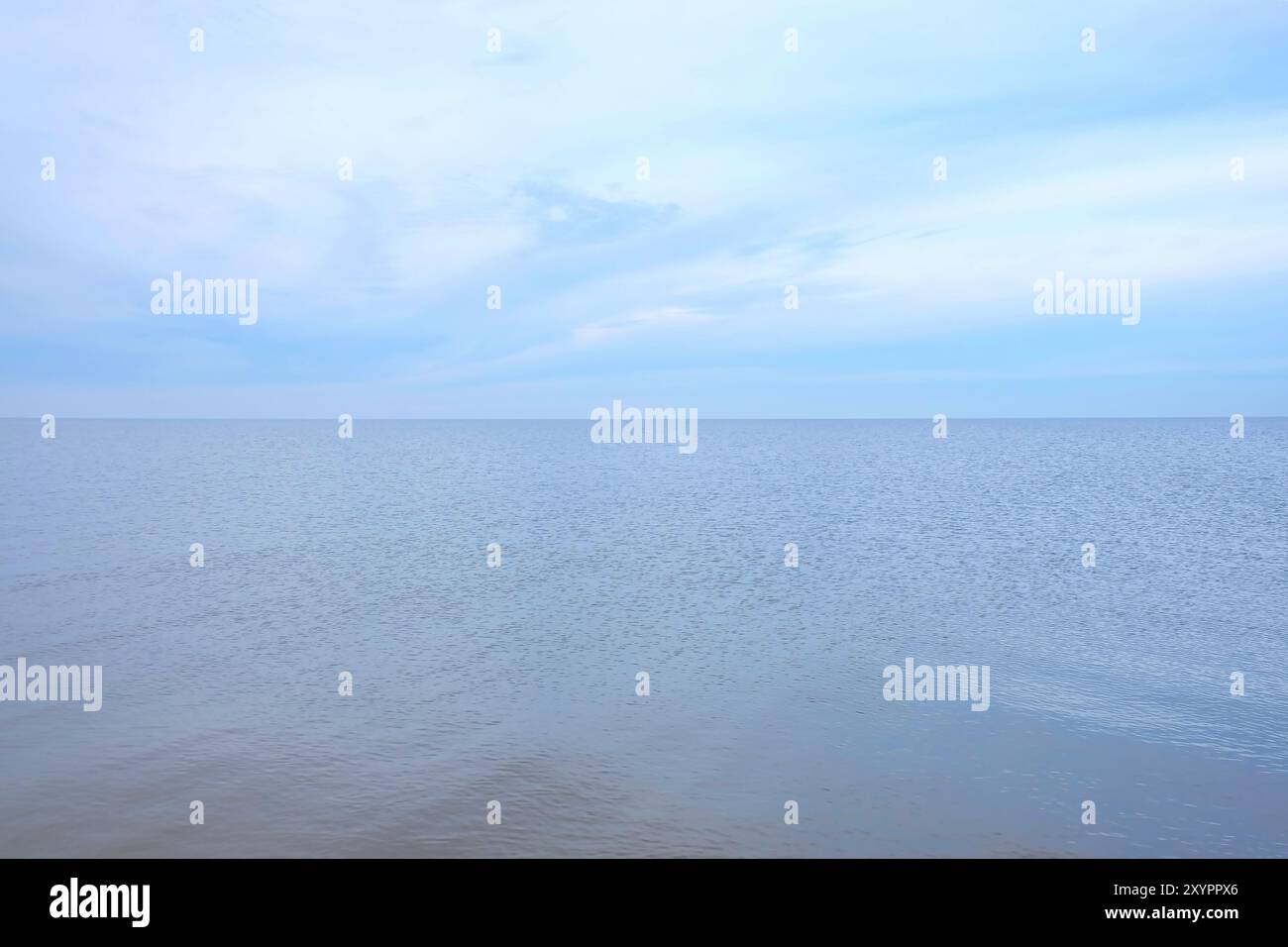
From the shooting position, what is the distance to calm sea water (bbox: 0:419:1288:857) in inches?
866

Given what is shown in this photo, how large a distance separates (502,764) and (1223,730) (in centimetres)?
2243

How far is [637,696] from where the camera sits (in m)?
31.6

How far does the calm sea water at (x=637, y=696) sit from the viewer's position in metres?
22.0

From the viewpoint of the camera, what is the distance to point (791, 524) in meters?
76.8

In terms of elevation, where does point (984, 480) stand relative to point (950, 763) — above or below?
above
